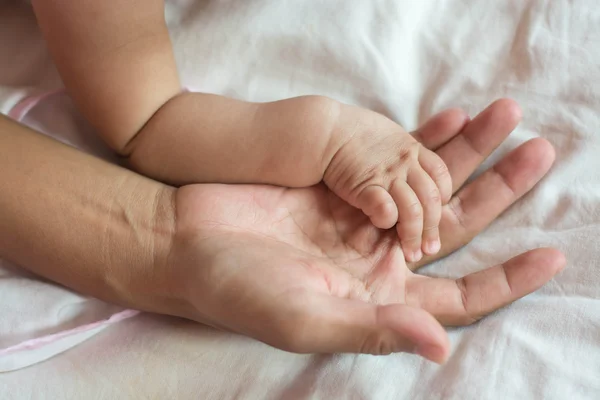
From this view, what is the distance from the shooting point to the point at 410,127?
86 cm

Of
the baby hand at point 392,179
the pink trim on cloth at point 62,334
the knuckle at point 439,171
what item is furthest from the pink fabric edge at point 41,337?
the knuckle at point 439,171

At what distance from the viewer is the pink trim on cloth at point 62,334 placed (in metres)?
0.67

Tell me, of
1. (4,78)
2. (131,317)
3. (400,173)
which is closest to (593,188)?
(400,173)

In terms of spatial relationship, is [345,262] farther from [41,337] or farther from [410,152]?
[41,337]

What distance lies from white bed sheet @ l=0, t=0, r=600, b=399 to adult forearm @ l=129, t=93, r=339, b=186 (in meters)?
0.13

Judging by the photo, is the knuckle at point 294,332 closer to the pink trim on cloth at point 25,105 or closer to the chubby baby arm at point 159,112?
the chubby baby arm at point 159,112

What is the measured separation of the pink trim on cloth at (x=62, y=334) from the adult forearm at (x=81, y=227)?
0.02 meters

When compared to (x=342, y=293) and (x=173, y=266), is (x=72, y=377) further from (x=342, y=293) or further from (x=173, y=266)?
(x=342, y=293)

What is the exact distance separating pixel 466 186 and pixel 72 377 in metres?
0.58

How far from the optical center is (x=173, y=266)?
669 mm

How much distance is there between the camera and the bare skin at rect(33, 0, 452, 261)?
71cm

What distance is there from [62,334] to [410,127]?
22.4 inches

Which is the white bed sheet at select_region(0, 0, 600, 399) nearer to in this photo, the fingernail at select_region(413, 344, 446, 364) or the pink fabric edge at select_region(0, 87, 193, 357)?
the pink fabric edge at select_region(0, 87, 193, 357)

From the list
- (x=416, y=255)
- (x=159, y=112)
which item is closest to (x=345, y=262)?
(x=416, y=255)
